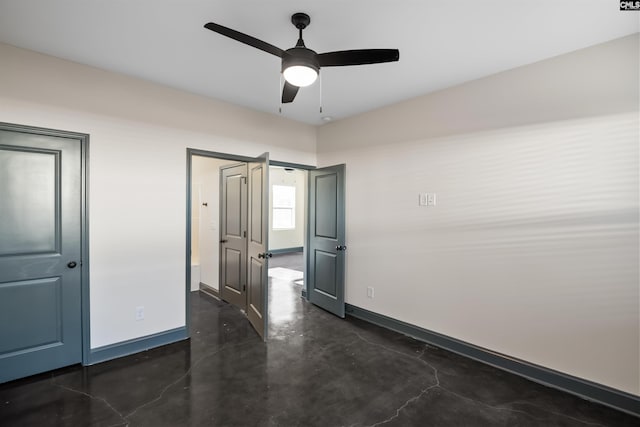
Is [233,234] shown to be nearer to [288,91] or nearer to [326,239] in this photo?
[326,239]

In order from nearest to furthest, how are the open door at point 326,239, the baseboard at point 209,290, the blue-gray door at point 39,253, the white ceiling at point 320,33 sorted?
the white ceiling at point 320,33
the blue-gray door at point 39,253
the open door at point 326,239
the baseboard at point 209,290

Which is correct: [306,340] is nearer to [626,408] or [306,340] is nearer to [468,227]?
[468,227]

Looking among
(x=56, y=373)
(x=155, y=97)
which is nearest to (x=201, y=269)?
(x=56, y=373)

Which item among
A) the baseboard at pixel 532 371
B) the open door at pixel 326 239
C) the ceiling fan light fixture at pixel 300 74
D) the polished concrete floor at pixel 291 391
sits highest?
the ceiling fan light fixture at pixel 300 74

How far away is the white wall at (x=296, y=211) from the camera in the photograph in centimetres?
888

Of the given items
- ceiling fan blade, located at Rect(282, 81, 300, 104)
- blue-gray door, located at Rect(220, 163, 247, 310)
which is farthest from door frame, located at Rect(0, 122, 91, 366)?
ceiling fan blade, located at Rect(282, 81, 300, 104)

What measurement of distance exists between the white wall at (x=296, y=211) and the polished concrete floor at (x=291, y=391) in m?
5.79

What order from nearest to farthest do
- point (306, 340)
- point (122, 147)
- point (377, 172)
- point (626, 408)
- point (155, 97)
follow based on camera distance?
point (626, 408) → point (122, 147) → point (155, 97) → point (306, 340) → point (377, 172)

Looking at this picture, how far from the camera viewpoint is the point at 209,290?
5.10 m

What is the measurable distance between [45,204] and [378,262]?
3396 millimetres

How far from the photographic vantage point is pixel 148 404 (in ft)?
7.22

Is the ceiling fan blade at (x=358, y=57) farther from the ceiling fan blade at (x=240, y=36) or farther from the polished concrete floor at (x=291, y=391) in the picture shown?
the polished concrete floor at (x=291, y=391)

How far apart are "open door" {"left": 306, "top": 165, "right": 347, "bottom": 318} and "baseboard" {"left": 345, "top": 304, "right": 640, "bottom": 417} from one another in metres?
0.83

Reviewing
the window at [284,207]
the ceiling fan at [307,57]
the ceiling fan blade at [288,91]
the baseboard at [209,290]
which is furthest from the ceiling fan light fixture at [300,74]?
the window at [284,207]
